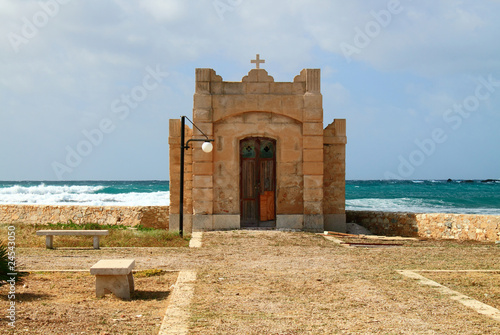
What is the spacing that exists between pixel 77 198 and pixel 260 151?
43294 mm

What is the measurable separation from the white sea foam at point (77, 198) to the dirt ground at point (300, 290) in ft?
109

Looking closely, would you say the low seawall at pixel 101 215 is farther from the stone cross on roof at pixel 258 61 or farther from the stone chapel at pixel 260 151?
the stone cross on roof at pixel 258 61

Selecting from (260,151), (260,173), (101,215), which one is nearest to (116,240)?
(260,173)

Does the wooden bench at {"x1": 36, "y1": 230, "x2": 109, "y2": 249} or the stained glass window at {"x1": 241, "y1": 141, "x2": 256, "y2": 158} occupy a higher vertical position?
the stained glass window at {"x1": 241, "y1": 141, "x2": 256, "y2": 158}

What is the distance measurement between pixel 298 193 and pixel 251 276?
8358 millimetres

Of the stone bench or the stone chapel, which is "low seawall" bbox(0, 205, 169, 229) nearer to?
the stone chapel

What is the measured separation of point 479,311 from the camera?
5.74m

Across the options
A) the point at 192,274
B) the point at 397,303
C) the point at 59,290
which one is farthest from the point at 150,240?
the point at 397,303

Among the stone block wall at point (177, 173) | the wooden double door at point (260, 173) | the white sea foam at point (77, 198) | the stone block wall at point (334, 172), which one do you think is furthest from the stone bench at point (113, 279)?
the white sea foam at point (77, 198)

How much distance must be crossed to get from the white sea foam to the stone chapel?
27.7m

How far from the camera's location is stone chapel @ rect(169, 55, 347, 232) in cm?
1599

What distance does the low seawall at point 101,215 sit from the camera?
18516mm

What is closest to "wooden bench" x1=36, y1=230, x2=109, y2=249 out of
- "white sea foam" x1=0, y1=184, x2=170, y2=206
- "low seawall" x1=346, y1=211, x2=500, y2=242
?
"low seawall" x1=346, y1=211, x2=500, y2=242

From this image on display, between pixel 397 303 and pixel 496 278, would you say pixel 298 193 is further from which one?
pixel 397 303
